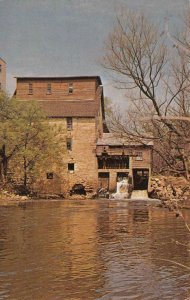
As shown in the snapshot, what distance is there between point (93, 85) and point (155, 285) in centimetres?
4889

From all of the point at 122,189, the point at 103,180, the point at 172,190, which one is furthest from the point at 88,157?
the point at 172,190

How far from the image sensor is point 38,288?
10.8 meters

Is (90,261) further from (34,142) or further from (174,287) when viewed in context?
(34,142)

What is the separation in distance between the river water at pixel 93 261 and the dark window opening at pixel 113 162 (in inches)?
1269

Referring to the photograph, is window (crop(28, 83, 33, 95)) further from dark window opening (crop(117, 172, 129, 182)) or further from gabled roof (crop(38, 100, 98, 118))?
dark window opening (crop(117, 172, 129, 182))

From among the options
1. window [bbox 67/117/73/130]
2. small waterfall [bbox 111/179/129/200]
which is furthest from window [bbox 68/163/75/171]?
small waterfall [bbox 111/179/129/200]

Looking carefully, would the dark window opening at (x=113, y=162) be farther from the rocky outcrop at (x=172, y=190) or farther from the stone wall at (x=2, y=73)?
the rocky outcrop at (x=172, y=190)

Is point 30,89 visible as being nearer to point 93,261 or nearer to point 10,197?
point 10,197

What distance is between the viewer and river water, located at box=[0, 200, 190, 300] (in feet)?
34.3

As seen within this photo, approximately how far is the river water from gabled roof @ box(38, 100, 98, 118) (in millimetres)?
33058

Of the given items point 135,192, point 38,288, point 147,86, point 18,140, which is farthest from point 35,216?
point 135,192

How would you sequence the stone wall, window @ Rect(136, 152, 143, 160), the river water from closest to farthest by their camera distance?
the river water → window @ Rect(136, 152, 143, 160) → the stone wall

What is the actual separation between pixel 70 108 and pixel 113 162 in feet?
27.3

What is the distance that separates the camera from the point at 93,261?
1394cm
